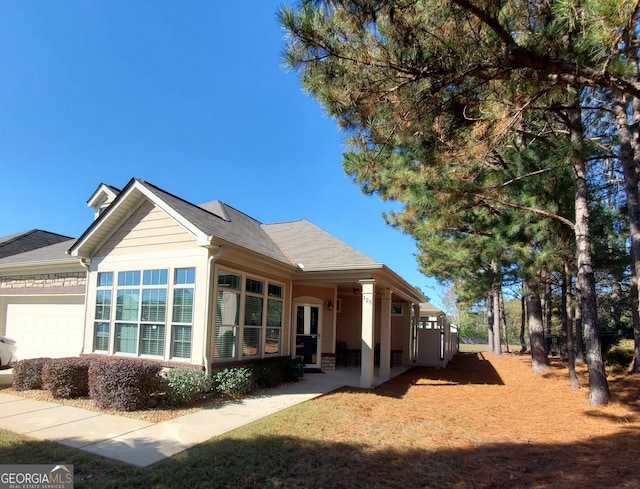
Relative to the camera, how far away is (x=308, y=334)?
12.2 m

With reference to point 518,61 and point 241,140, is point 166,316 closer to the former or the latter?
point 518,61

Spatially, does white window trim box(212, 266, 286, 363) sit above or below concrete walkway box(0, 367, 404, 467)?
above

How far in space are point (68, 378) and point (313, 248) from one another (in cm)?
734

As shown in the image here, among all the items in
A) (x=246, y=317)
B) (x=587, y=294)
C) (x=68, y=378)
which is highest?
(x=587, y=294)

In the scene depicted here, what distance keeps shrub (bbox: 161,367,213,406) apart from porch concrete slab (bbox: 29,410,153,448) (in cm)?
96

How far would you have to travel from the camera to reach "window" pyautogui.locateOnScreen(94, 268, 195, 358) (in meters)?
8.87

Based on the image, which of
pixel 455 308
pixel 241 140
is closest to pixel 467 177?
pixel 241 140

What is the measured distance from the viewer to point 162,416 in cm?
669

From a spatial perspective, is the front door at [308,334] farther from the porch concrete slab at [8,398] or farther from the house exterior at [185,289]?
the porch concrete slab at [8,398]

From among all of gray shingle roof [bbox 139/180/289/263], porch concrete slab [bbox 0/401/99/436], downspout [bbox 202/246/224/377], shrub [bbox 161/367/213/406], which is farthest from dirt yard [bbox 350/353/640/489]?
porch concrete slab [bbox 0/401/99/436]

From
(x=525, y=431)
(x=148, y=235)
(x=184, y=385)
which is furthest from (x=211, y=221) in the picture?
(x=525, y=431)

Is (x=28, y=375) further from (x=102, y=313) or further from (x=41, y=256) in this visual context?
(x=41, y=256)

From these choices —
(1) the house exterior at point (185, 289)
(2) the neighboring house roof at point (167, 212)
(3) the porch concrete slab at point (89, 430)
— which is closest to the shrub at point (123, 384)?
(3) the porch concrete slab at point (89, 430)

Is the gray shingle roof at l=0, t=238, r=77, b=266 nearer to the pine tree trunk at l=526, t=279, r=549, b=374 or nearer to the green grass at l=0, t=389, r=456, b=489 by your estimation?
the green grass at l=0, t=389, r=456, b=489
